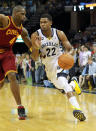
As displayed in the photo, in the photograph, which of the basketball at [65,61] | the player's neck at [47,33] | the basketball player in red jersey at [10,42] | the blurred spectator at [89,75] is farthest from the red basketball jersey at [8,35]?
the blurred spectator at [89,75]

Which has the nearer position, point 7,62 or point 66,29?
point 7,62

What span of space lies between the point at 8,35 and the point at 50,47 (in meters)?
0.75

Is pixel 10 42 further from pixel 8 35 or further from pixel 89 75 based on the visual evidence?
pixel 89 75

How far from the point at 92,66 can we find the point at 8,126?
5.38 meters

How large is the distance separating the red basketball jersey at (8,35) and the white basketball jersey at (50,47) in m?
0.44

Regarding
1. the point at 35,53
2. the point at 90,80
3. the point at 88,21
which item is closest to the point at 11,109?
the point at 35,53

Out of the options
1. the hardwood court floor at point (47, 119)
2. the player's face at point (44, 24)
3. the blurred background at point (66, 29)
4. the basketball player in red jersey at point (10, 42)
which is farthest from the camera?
the blurred background at point (66, 29)

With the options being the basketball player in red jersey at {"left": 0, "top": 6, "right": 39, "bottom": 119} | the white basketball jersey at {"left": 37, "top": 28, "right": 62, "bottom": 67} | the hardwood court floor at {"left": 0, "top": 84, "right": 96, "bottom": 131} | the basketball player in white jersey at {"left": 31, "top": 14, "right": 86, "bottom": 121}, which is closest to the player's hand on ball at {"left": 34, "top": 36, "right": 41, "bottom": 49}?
the basketball player in white jersey at {"left": 31, "top": 14, "right": 86, "bottom": 121}

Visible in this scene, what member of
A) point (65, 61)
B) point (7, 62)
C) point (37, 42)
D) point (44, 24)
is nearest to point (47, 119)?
point (65, 61)

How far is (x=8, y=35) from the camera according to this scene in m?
4.51

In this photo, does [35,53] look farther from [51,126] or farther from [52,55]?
[51,126]

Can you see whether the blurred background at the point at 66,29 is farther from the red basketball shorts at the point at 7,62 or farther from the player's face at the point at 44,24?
the red basketball shorts at the point at 7,62

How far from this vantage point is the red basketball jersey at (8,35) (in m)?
4.46

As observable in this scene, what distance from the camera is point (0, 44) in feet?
14.9
